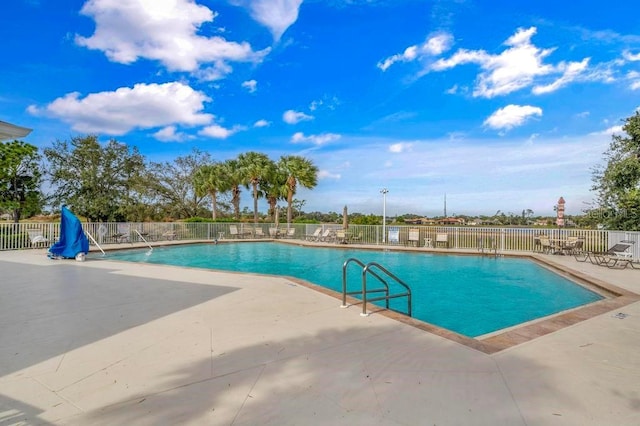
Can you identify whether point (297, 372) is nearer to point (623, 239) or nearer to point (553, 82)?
point (623, 239)

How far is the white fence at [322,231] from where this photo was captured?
12.3 meters

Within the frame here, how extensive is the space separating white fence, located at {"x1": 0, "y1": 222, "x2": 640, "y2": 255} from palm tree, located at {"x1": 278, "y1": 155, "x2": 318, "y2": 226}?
377 cm

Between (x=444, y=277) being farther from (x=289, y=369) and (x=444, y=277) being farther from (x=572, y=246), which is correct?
(x=289, y=369)

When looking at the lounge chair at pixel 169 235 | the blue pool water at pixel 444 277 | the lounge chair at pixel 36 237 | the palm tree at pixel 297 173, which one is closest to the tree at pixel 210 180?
the palm tree at pixel 297 173

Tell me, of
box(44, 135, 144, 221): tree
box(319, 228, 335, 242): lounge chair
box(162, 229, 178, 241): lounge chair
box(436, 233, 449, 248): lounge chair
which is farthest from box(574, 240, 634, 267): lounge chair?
box(44, 135, 144, 221): tree

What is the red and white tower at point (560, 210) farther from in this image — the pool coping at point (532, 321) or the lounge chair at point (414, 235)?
the lounge chair at point (414, 235)

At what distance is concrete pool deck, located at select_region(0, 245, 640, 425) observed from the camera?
204cm

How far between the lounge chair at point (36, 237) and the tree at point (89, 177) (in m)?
8.89

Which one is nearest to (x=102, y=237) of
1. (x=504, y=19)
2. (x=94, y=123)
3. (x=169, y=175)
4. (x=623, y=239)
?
(x=94, y=123)

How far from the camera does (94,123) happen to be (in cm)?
2041

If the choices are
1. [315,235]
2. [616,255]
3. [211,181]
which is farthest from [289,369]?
[211,181]

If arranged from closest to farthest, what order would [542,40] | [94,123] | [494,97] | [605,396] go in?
[605,396]
[542,40]
[494,97]
[94,123]

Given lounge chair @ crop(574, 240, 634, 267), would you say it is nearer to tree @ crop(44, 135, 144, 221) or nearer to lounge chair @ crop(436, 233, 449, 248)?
lounge chair @ crop(436, 233, 449, 248)

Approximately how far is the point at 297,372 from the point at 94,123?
23969 millimetres
